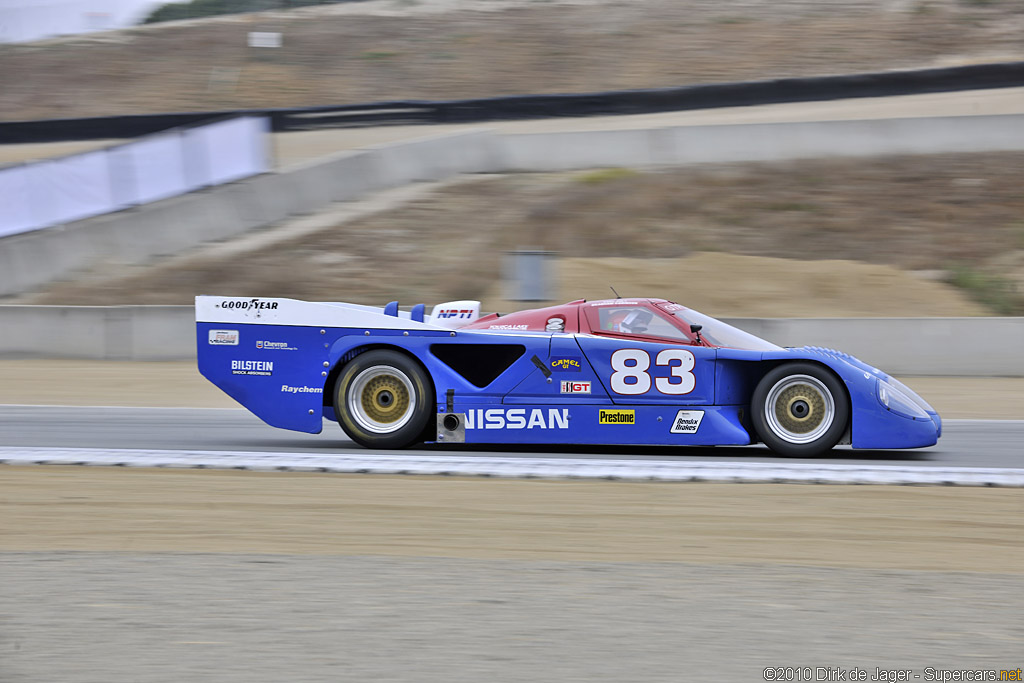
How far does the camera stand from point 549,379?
7.78 metres

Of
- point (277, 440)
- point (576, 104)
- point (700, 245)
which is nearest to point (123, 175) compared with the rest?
point (700, 245)

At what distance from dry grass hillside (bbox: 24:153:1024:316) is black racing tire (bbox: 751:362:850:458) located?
28.1 feet

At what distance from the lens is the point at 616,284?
17.1 m

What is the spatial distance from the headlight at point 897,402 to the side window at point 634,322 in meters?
1.44

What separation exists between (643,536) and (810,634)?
155cm

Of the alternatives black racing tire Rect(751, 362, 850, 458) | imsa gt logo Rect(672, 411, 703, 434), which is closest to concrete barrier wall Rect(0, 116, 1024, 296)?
imsa gt logo Rect(672, 411, 703, 434)

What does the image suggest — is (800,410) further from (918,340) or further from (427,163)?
(427,163)

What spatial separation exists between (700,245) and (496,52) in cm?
2145

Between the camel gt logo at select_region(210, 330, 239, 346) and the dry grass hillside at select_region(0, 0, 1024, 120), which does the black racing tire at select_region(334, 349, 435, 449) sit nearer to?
the camel gt logo at select_region(210, 330, 239, 346)

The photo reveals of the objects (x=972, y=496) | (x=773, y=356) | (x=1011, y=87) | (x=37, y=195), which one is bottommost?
(x=972, y=496)

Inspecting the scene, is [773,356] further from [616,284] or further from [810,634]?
[616,284]

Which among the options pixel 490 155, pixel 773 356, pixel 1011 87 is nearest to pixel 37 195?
pixel 490 155

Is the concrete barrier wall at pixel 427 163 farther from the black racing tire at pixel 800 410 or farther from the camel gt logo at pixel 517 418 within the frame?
the black racing tire at pixel 800 410

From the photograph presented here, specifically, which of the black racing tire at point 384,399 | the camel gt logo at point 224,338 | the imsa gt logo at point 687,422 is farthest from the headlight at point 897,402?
the camel gt logo at point 224,338
